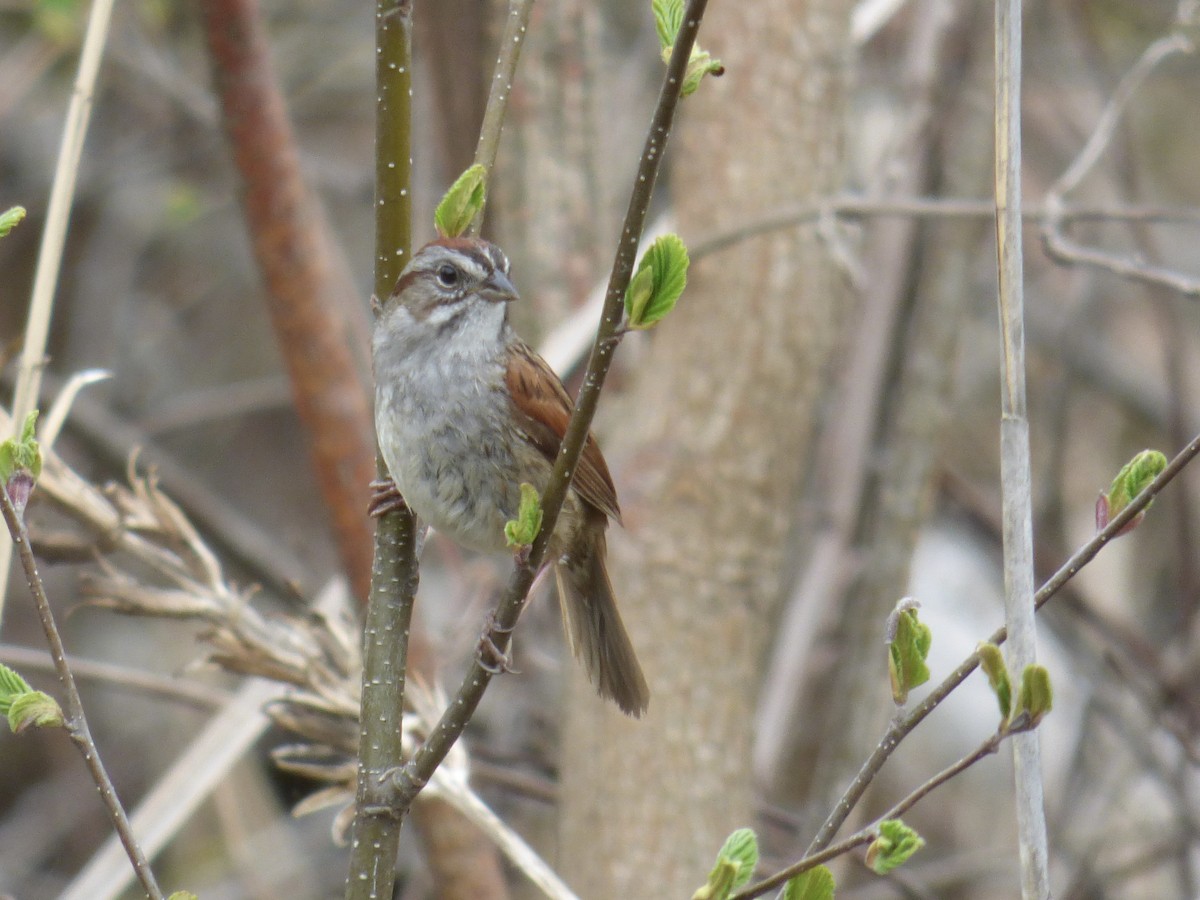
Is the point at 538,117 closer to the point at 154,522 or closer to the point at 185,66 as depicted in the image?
the point at 154,522

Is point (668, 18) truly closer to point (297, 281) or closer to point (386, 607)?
point (386, 607)

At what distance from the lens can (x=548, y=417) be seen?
8.80 feet

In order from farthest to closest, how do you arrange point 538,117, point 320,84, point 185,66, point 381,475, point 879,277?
1. point 320,84
2. point 185,66
3. point 879,277
4. point 538,117
5. point 381,475

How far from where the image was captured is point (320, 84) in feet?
22.7

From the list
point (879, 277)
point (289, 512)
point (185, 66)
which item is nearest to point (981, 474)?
point (879, 277)

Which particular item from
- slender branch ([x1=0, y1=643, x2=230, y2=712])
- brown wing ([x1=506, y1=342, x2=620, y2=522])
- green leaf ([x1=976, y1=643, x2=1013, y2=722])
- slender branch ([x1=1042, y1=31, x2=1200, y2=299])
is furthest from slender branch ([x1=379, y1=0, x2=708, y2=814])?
slender branch ([x1=0, y1=643, x2=230, y2=712])

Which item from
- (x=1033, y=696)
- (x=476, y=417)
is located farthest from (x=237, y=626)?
(x=1033, y=696)

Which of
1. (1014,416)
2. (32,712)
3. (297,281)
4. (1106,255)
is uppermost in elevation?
(297,281)

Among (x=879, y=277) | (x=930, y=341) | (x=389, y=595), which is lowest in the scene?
(x=389, y=595)

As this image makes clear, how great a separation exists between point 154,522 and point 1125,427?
5684 mm

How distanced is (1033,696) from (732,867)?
1.12 feet

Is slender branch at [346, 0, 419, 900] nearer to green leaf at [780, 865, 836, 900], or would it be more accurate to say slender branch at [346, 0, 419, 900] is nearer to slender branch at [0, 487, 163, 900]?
slender branch at [0, 487, 163, 900]

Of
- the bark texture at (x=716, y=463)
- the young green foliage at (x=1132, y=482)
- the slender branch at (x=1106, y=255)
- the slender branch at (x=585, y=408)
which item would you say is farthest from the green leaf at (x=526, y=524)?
the bark texture at (x=716, y=463)

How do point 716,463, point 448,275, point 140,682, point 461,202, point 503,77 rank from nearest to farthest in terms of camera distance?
point 461,202
point 503,77
point 448,275
point 140,682
point 716,463
